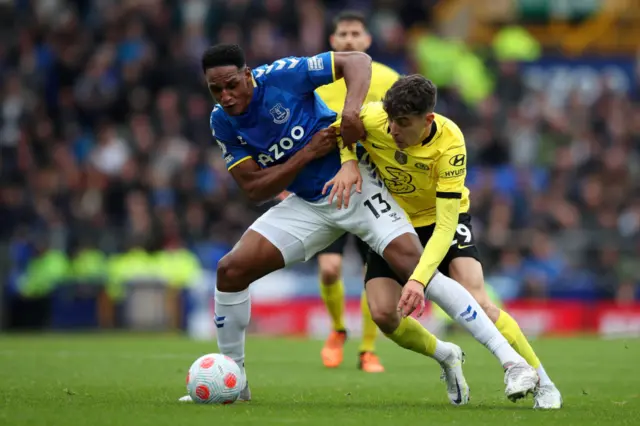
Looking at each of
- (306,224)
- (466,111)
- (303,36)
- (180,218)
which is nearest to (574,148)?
(466,111)

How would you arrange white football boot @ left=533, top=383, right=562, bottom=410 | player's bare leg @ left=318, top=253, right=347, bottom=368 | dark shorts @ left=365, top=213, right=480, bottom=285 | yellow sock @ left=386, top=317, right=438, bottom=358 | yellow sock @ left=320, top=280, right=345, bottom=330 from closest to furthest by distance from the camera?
white football boot @ left=533, top=383, right=562, bottom=410 → yellow sock @ left=386, top=317, right=438, bottom=358 → dark shorts @ left=365, top=213, right=480, bottom=285 → player's bare leg @ left=318, top=253, right=347, bottom=368 → yellow sock @ left=320, top=280, right=345, bottom=330

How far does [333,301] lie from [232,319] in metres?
3.30

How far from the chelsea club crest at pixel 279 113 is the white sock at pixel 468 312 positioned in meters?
1.43

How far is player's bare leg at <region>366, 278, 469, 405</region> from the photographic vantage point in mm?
7398

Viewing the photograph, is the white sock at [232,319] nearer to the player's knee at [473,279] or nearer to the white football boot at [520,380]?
the player's knee at [473,279]

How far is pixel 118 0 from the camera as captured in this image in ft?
70.8

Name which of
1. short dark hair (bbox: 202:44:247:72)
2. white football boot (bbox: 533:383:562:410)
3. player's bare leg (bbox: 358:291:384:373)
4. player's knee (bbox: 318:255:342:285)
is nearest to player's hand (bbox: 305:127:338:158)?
short dark hair (bbox: 202:44:247:72)

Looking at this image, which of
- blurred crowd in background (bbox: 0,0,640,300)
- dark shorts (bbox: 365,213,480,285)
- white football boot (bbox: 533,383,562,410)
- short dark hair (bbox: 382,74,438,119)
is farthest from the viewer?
blurred crowd in background (bbox: 0,0,640,300)

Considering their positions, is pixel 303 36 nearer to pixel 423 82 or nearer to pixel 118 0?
pixel 118 0

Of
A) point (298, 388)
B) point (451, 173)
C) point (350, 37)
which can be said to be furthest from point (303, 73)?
point (350, 37)

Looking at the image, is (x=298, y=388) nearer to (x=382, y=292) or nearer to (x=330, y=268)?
(x=382, y=292)

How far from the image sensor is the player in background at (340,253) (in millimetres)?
10055

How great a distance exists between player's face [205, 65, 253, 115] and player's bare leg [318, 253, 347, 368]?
345 centimetres

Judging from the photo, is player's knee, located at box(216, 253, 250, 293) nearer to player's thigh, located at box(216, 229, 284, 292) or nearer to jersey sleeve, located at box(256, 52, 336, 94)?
player's thigh, located at box(216, 229, 284, 292)
